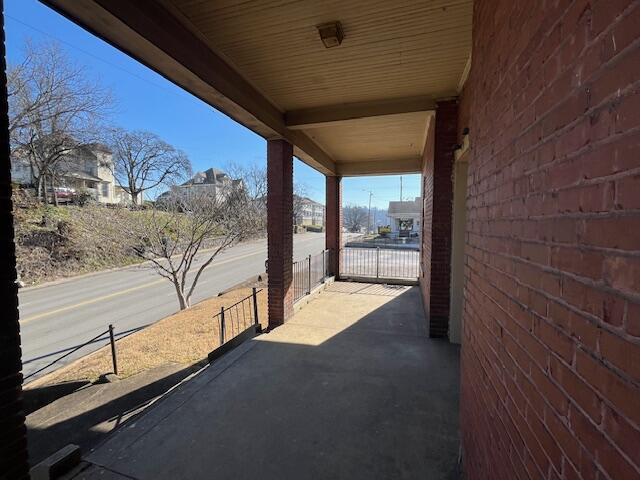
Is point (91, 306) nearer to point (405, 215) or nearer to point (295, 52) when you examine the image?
point (295, 52)

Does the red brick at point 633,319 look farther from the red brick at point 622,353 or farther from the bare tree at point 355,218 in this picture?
the bare tree at point 355,218

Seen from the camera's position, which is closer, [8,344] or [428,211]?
[8,344]

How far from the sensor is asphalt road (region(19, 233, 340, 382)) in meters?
6.77

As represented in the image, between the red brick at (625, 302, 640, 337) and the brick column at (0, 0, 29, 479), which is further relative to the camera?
the brick column at (0, 0, 29, 479)

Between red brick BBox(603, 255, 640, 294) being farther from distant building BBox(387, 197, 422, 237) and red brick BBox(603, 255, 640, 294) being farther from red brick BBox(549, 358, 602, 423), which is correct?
distant building BBox(387, 197, 422, 237)

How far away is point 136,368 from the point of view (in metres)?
5.02

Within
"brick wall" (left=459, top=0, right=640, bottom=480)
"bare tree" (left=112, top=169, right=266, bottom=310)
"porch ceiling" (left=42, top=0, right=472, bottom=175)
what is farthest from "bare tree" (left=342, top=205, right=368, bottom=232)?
"brick wall" (left=459, top=0, right=640, bottom=480)

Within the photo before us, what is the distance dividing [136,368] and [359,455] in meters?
4.38

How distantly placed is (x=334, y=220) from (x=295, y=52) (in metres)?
5.86

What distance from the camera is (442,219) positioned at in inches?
173


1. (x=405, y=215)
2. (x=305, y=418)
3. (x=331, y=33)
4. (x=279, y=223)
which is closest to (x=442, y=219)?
(x=279, y=223)

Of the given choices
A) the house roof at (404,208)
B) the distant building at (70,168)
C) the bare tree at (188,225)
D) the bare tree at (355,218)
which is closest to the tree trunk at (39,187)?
the distant building at (70,168)

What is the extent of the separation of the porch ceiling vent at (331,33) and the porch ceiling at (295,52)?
5 centimetres

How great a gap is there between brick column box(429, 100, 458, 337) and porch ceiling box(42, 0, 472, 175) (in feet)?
1.12
